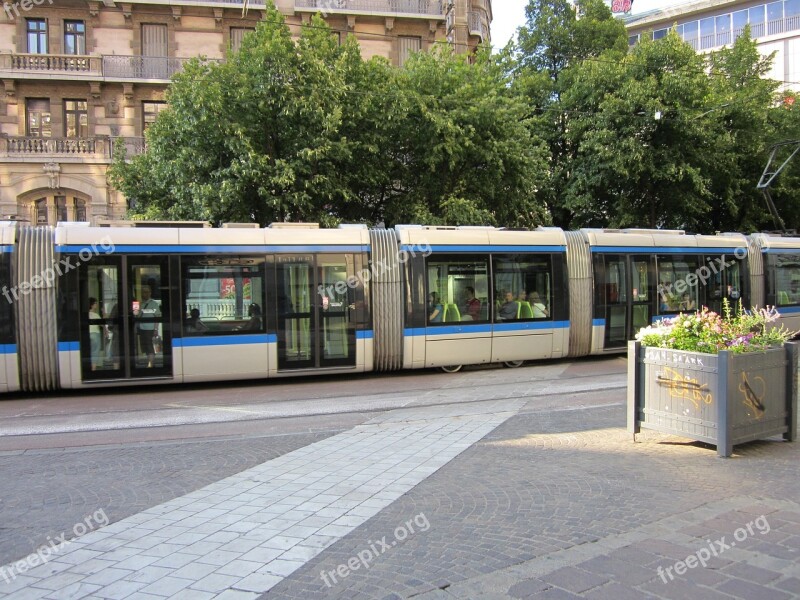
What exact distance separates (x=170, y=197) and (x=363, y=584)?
17541 millimetres

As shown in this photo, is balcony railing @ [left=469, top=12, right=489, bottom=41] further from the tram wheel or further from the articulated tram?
the tram wheel

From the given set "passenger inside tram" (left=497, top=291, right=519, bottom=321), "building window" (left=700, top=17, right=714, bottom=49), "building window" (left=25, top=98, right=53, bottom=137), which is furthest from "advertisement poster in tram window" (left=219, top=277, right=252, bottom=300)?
"building window" (left=700, top=17, right=714, bottom=49)

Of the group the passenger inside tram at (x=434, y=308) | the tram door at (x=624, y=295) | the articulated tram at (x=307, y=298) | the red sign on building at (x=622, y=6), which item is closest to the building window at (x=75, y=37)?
the articulated tram at (x=307, y=298)

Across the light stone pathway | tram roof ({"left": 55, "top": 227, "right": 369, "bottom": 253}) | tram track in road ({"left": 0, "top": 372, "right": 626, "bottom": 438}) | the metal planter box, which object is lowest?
tram track in road ({"left": 0, "top": 372, "right": 626, "bottom": 438})

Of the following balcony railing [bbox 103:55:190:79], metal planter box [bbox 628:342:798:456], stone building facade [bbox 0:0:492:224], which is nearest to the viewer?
metal planter box [bbox 628:342:798:456]

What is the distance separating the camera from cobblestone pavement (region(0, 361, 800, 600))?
375 centimetres

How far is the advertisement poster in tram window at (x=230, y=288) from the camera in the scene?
1163 centimetres

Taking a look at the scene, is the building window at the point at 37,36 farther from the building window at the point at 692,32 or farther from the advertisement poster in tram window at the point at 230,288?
the building window at the point at 692,32

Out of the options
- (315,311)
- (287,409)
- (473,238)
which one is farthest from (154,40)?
(287,409)

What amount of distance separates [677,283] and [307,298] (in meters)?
9.46

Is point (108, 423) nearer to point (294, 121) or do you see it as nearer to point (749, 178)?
point (294, 121)

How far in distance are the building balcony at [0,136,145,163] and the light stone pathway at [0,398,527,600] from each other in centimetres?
2231

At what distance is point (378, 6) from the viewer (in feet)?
92.2

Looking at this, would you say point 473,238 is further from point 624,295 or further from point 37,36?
point 37,36
